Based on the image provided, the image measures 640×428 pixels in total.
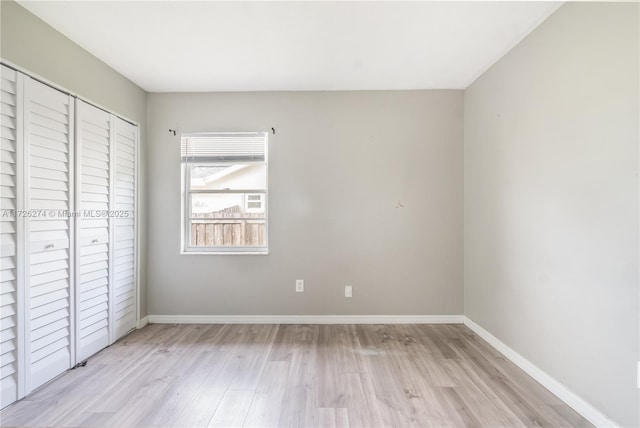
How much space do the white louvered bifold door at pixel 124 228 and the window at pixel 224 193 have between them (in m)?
0.47

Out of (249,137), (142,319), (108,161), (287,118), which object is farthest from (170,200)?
(287,118)

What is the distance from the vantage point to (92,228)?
2.28 metres

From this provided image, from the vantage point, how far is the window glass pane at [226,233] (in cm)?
304

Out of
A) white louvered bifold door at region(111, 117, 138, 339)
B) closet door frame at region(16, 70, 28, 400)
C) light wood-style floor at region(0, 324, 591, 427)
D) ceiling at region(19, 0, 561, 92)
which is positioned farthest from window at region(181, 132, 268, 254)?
closet door frame at region(16, 70, 28, 400)

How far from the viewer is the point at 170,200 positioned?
9.78 ft

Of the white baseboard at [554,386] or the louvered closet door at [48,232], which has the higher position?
the louvered closet door at [48,232]

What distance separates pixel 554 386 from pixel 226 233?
3021 millimetres

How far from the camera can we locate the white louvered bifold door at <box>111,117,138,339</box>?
2.55 meters

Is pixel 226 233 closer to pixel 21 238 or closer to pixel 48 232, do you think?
pixel 48 232

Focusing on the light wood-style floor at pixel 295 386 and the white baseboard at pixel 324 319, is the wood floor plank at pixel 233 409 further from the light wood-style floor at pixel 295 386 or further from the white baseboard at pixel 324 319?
the white baseboard at pixel 324 319

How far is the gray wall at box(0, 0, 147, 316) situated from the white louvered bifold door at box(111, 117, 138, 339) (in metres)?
0.12

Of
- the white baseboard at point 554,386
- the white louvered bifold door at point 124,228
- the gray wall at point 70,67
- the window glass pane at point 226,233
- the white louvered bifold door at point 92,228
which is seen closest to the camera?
the white baseboard at point 554,386

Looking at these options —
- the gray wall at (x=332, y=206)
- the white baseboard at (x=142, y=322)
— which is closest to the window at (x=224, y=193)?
the gray wall at (x=332, y=206)

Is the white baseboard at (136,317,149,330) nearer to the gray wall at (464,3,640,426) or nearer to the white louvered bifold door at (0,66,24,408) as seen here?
the white louvered bifold door at (0,66,24,408)
